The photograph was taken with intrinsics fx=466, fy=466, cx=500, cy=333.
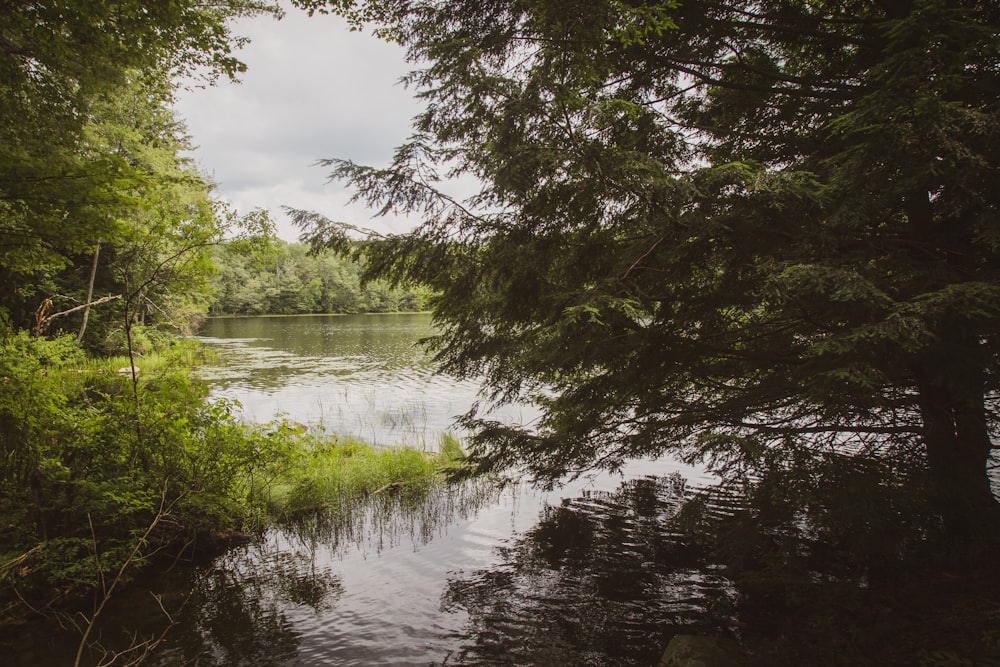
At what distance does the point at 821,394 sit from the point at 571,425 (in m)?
2.28

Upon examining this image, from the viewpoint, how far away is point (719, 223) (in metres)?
3.17

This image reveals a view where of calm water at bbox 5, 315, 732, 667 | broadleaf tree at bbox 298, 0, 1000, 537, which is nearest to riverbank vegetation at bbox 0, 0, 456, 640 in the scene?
calm water at bbox 5, 315, 732, 667

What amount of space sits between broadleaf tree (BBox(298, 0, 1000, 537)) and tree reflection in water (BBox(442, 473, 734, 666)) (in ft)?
4.40

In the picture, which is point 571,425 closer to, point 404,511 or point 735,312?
point 735,312

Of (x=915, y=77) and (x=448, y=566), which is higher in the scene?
(x=915, y=77)

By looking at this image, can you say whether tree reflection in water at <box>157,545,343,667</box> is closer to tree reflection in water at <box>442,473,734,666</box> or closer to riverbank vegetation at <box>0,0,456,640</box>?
riverbank vegetation at <box>0,0,456,640</box>

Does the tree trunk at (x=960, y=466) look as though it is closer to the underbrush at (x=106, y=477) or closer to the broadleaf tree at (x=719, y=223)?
the broadleaf tree at (x=719, y=223)

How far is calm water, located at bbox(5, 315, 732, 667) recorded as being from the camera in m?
4.32

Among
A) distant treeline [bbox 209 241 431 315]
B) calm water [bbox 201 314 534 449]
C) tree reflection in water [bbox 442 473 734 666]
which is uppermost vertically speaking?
distant treeline [bbox 209 241 431 315]

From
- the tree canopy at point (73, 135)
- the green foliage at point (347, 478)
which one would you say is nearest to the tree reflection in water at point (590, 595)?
the green foliage at point (347, 478)

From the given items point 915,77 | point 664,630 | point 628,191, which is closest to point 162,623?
point 664,630

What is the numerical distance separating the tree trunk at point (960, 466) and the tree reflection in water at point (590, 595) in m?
2.03

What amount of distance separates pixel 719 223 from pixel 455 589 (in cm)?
474

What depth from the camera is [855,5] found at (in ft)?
13.9
